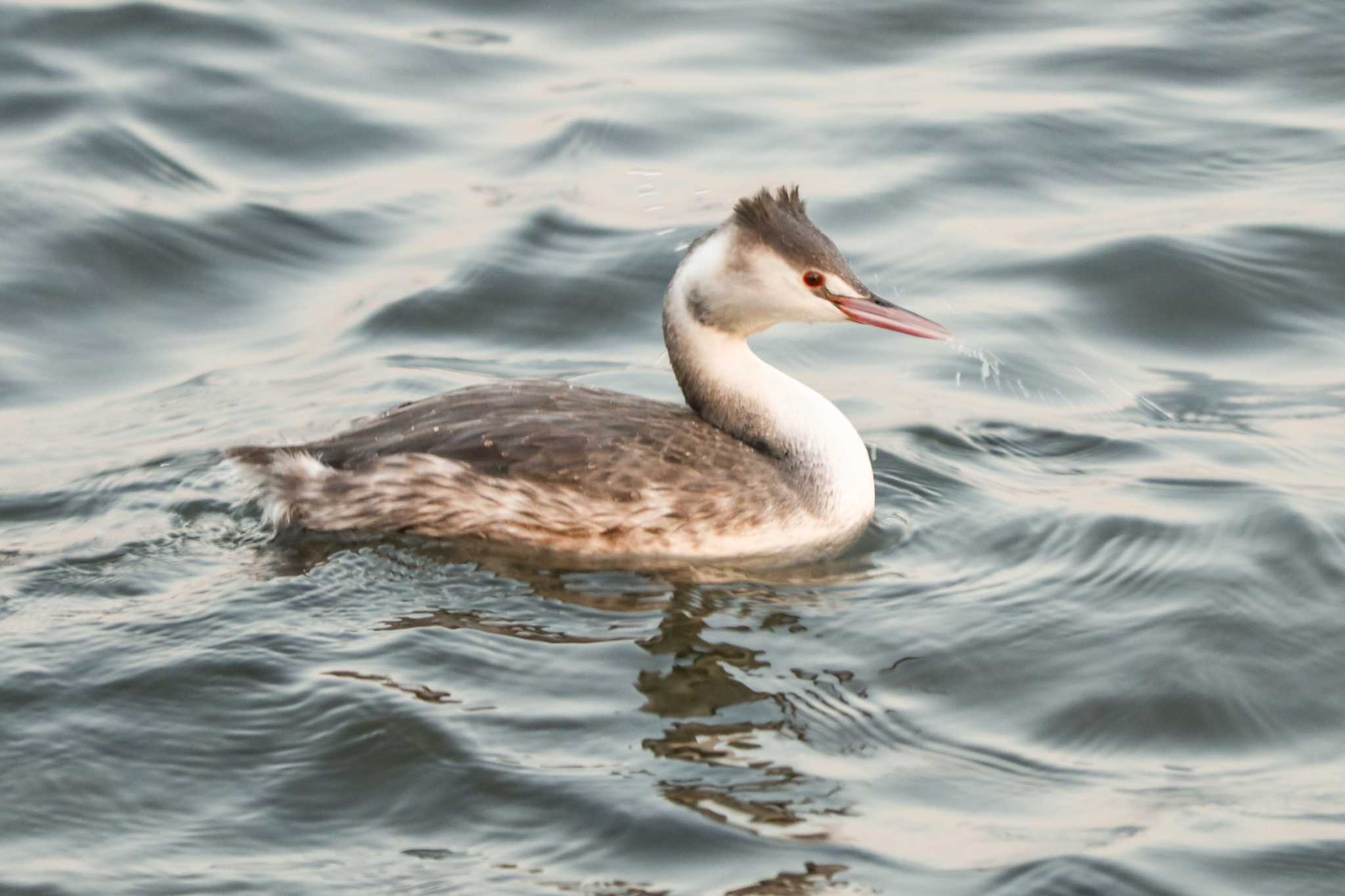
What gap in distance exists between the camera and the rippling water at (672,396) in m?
5.45

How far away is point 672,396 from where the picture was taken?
28.6 feet

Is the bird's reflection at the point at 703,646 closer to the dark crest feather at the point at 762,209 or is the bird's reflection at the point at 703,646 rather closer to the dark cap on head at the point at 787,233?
the dark cap on head at the point at 787,233

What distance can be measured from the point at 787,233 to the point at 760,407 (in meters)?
0.65

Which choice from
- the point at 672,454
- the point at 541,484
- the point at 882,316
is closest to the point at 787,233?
the point at 882,316

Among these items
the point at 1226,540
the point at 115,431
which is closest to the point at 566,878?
the point at 1226,540

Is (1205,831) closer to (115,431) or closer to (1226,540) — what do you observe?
(1226,540)

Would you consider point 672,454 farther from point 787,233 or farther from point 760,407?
point 787,233

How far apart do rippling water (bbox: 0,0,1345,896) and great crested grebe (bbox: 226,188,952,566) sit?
0.17 meters

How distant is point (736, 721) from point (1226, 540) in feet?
7.30

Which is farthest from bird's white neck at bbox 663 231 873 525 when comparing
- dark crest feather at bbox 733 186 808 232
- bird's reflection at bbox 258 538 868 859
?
bird's reflection at bbox 258 538 868 859

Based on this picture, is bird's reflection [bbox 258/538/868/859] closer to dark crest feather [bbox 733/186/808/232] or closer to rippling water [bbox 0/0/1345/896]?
rippling water [bbox 0/0/1345/896]

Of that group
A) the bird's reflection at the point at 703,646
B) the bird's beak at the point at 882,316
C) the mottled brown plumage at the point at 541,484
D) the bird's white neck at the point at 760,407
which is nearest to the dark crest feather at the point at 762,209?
the bird's white neck at the point at 760,407

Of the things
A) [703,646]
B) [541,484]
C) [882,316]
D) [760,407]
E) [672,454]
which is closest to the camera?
[703,646]

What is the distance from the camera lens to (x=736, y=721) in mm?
6016
